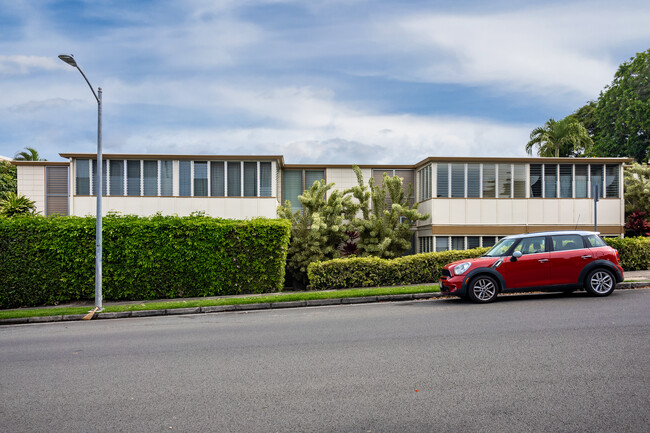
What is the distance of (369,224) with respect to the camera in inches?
846

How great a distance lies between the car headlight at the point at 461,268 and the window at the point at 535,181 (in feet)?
42.5

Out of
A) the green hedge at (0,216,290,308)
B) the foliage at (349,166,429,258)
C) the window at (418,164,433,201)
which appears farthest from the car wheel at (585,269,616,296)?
the window at (418,164,433,201)

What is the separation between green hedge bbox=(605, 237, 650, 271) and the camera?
1864 cm

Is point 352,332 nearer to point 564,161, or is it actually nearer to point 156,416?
point 156,416

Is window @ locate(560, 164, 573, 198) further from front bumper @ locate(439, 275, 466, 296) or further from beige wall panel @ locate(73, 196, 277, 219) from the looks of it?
front bumper @ locate(439, 275, 466, 296)

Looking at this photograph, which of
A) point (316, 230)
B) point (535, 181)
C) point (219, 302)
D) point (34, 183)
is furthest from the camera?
point (34, 183)

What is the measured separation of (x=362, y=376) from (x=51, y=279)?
45.4 ft

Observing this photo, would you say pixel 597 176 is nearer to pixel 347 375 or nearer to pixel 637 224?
pixel 637 224

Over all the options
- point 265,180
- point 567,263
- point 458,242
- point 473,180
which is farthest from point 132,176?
point 567,263

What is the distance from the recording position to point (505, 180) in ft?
78.8

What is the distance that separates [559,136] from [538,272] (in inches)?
971

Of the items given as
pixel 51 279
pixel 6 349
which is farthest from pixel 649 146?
pixel 6 349

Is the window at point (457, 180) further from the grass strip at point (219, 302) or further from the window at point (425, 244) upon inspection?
the grass strip at point (219, 302)

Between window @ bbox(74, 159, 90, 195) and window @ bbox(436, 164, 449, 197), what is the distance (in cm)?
1597
